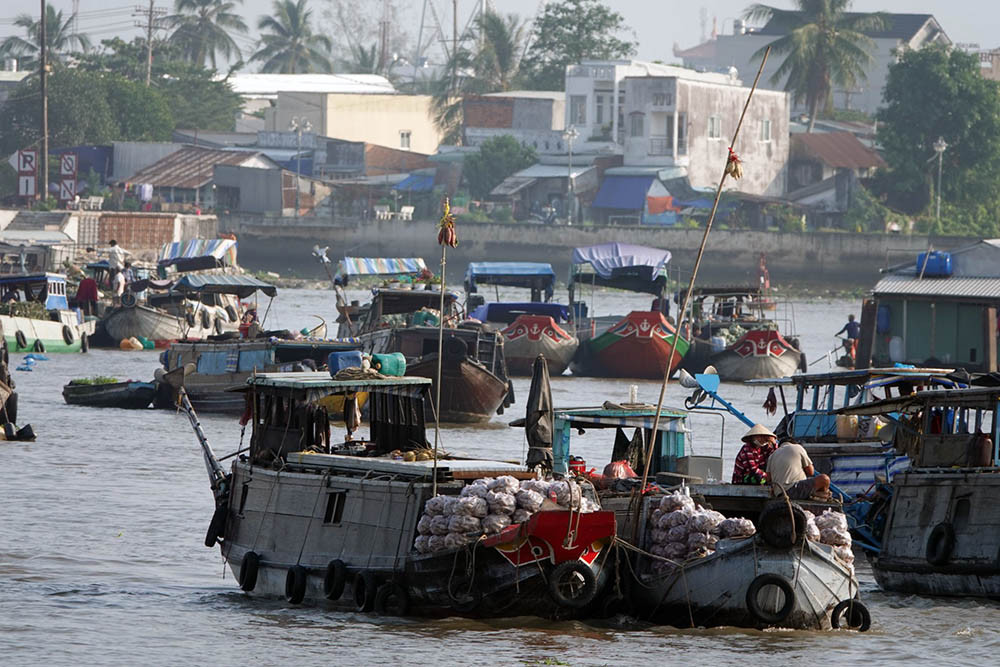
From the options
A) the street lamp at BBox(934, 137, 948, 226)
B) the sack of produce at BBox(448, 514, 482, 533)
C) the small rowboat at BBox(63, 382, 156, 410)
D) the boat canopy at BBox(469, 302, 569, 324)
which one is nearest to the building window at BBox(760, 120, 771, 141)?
Answer: the street lamp at BBox(934, 137, 948, 226)

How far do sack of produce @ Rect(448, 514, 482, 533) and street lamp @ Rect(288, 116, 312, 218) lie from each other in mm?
68380

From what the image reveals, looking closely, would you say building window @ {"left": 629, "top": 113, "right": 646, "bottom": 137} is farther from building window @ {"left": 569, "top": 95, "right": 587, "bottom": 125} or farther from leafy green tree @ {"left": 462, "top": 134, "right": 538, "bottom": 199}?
leafy green tree @ {"left": 462, "top": 134, "right": 538, "bottom": 199}

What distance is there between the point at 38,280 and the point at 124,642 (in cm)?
3046

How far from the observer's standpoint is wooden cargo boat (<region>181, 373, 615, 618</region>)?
41.8 ft

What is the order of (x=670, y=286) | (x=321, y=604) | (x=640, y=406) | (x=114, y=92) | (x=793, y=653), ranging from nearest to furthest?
(x=793, y=653) < (x=321, y=604) < (x=640, y=406) < (x=670, y=286) < (x=114, y=92)

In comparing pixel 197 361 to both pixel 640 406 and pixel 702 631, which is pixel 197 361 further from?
pixel 702 631

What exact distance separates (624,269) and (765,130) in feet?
130

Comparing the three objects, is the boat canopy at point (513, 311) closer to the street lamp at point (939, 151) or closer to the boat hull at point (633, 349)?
the boat hull at point (633, 349)

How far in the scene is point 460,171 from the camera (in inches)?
3238

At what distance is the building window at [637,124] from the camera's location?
3026 inches

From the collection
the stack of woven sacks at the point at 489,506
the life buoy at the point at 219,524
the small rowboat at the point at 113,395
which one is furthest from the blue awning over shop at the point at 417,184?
the stack of woven sacks at the point at 489,506

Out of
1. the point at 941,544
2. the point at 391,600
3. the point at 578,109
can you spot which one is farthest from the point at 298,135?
the point at 391,600

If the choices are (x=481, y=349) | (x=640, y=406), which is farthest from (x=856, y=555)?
(x=481, y=349)

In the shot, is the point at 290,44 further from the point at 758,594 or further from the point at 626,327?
the point at 758,594
